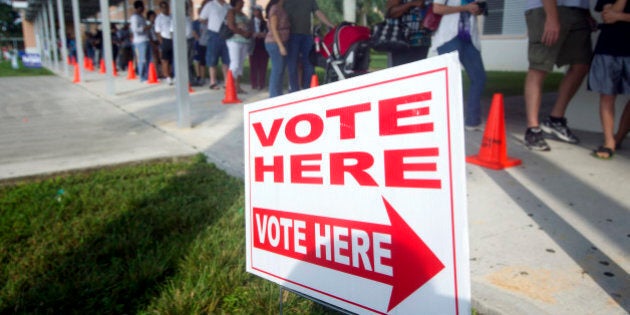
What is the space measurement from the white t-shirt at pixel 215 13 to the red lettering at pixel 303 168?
25.3ft

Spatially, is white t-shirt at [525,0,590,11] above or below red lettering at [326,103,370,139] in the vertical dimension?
above

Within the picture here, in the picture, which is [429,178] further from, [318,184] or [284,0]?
[284,0]

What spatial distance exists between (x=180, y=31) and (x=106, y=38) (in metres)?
4.76

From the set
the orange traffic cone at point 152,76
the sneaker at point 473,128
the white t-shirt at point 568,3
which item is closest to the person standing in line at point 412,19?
the sneaker at point 473,128

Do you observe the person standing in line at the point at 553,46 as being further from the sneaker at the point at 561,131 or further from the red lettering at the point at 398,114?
the red lettering at the point at 398,114

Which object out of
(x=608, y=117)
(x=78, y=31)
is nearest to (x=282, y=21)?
(x=608, y=117)

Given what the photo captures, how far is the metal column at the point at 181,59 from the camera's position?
542 centimetres

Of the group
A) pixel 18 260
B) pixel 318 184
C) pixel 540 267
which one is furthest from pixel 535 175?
pixel 18 260

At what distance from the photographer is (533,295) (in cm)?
188

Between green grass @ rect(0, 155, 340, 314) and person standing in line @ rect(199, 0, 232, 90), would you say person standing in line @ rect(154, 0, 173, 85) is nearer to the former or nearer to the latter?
person standing in line @ rect(199, 0, 232, 90)

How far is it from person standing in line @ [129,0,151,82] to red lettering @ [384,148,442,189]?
11934 millimetres

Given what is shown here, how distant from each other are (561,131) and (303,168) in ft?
12.8

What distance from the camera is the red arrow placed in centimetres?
128

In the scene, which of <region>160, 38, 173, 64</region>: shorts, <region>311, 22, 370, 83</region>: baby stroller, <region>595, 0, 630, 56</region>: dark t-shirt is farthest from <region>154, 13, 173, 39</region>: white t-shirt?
<region>595, 0, 630, 56</region>: dark t-shirt
